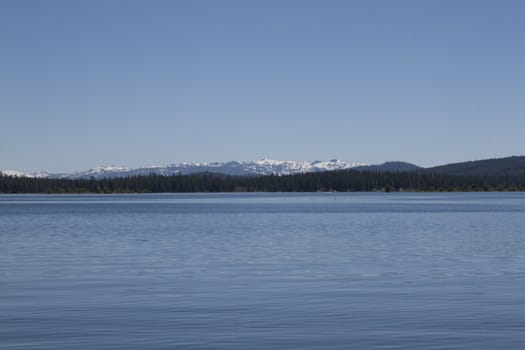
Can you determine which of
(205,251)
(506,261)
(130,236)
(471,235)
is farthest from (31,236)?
(506,261)

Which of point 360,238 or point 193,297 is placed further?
point 360,238

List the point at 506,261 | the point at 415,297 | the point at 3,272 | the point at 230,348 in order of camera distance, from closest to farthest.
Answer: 1. the point at 230,348
2. the point at 415,297
3. the point at 3,272
4. the point at 506,261

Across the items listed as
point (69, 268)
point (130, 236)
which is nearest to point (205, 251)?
point (69, 268)

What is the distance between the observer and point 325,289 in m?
25.5

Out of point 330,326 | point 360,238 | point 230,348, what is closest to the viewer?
point 230,348

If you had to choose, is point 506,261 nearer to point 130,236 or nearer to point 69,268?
point 69,268

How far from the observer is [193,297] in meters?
23.8

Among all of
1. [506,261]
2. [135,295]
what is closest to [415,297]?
[135,295]

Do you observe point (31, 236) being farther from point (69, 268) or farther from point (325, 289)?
point (325, 289)

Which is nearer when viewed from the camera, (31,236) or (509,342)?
(509,342)

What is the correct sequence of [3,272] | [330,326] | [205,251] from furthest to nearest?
[205,251] → [3,272] → [330,326]

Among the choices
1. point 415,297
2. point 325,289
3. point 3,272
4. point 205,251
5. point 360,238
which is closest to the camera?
point 415,297

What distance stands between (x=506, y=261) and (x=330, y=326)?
16823 millimetres

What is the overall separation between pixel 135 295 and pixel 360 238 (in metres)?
26.8
